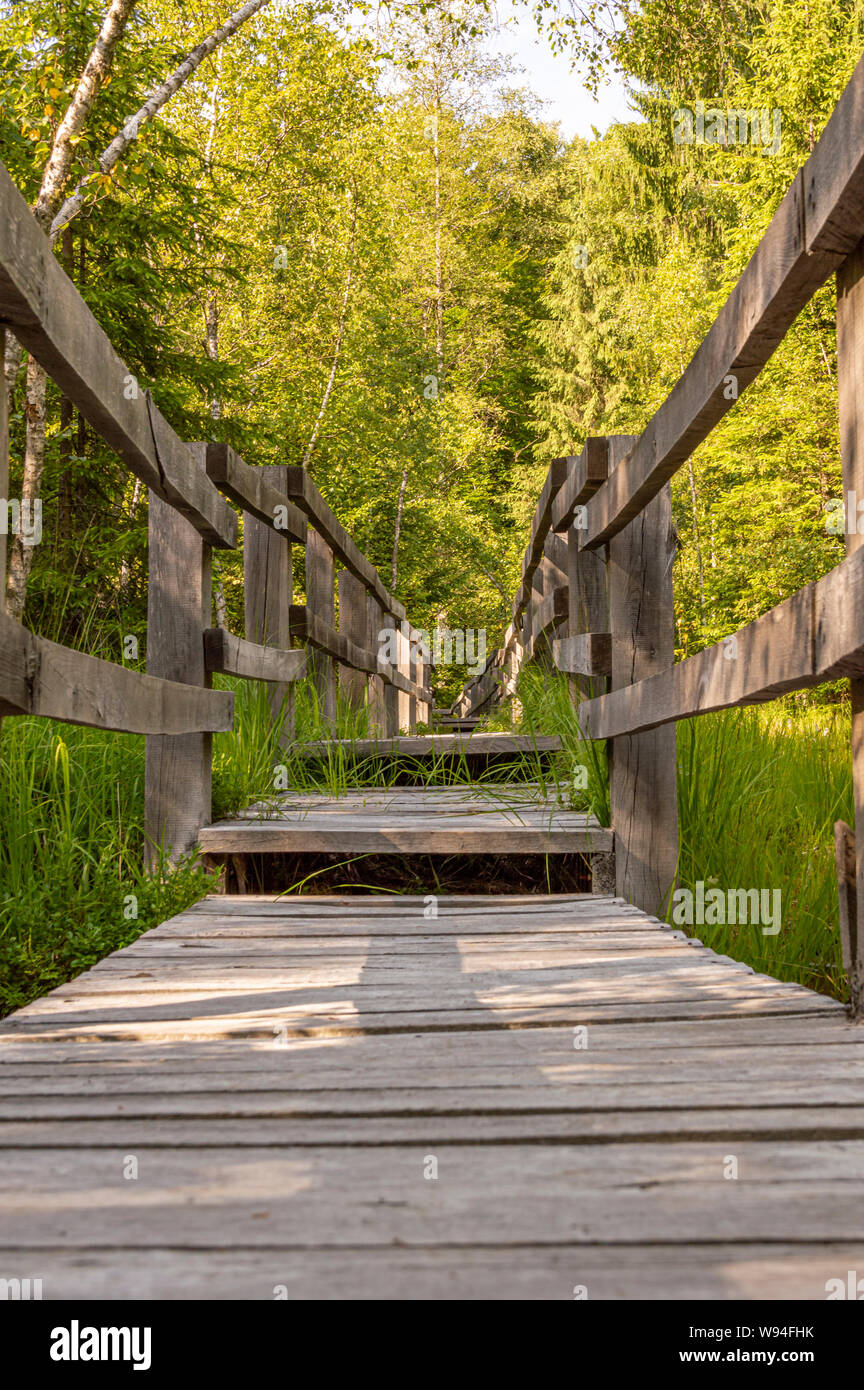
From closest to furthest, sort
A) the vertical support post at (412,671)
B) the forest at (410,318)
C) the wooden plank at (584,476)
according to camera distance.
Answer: the wooden plank at (584,476) < the forest at (410,318) < the vertical support post at (412,671)

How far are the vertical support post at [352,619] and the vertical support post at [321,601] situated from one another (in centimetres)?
78

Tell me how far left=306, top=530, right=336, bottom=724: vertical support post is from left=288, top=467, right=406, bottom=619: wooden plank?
0.08m

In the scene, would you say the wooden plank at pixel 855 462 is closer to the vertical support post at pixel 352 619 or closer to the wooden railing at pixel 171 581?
the wooden railing at pixel 171 581

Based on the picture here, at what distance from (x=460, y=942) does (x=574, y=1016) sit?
2.34ft

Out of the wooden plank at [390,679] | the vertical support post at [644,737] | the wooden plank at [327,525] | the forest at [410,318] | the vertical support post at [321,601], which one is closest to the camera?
the vertical support post at [644,737]

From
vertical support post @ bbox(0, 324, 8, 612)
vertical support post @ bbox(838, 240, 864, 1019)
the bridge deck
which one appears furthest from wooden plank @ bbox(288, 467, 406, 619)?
vertical support post @ bbox(838, 240, 864, 1019)

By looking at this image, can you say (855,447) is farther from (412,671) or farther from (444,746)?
(412,671)

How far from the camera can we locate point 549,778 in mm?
4195

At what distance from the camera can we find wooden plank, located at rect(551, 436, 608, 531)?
3334mm

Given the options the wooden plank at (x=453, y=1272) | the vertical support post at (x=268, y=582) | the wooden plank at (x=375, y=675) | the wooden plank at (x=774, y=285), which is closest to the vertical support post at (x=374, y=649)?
the wooden plank at (x=375, y=675)

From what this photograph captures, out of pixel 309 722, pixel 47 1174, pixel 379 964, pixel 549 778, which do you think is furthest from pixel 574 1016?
pixel 309 722

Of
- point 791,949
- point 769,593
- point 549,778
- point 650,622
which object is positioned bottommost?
point 791,949

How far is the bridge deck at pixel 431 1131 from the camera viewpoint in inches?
39.0
